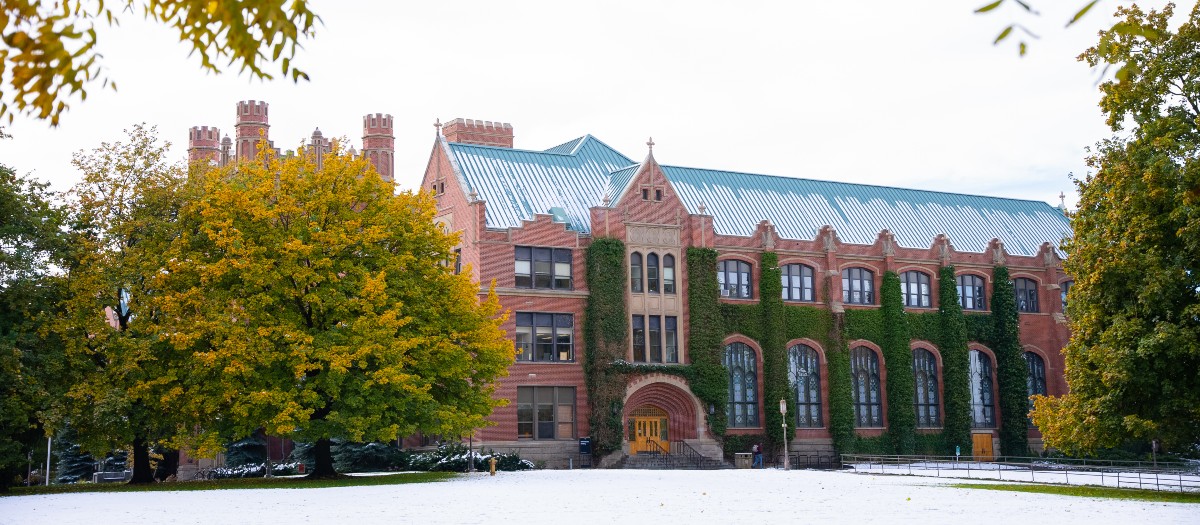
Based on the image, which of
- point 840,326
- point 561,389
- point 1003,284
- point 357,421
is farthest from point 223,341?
point 1003,284

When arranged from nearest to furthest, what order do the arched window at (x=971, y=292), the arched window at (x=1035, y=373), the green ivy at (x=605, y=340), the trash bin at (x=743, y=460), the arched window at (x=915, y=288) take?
the green ivy at (x=605, y=340), the trash bin at (x=743, y=460), the arched window at (x=915, y=288), the arched window at (x=971, y=292), the arched window at (x=1035, y=373)

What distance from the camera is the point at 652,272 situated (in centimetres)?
6184

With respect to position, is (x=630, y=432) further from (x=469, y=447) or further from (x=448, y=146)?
(x=448, y=146)

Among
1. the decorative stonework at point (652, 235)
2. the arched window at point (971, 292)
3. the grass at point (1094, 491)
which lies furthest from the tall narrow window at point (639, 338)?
the grass at point (1094, 491)

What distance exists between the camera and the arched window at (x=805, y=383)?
65.1 metres

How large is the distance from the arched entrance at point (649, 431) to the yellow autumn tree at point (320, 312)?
1651 cm

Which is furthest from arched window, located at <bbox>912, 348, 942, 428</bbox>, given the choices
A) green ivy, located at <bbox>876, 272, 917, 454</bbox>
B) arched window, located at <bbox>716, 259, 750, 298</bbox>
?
arched window, located at <bbox>716, 259, 750, 298</bbox>

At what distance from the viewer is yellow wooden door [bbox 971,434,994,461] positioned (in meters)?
68.6

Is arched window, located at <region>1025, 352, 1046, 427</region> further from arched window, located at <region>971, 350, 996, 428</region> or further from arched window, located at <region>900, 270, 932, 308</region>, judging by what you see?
arched window, located at <region>900, 270, 932, 308</region>

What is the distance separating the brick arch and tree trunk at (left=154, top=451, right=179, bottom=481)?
820 inches

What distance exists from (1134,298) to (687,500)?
14.0m

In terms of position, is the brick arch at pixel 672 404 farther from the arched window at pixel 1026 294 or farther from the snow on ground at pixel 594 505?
the arched window at pixel 1026 294

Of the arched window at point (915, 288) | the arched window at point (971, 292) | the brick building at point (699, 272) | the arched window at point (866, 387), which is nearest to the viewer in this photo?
the brick building at point (699, 272)

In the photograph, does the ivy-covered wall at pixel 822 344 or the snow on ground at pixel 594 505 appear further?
the ivy-covered wall at pixel 822 344
